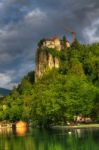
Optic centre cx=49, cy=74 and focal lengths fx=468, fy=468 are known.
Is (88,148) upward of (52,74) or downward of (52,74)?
downward

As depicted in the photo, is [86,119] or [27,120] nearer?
[86,119]

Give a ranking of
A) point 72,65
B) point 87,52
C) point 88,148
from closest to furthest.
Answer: point 88,148
point 72,65
point 87,52

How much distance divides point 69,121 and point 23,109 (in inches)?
2429

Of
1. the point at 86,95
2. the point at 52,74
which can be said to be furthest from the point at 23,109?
the point at 86,95

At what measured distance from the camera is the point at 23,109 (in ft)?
605

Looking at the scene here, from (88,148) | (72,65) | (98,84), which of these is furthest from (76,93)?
(88,148)

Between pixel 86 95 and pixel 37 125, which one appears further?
pixel 37 125

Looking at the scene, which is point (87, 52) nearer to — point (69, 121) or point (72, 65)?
point (72, 65)

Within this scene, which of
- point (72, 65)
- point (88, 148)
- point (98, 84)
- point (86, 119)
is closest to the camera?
point (88, 148)

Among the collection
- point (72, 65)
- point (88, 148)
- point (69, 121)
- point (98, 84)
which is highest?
point (72, 65)

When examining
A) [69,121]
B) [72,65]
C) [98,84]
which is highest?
[72,65]

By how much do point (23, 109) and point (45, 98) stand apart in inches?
2155

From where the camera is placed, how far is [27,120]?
7303 inches

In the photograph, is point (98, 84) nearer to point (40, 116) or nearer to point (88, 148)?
point (40, 116)
